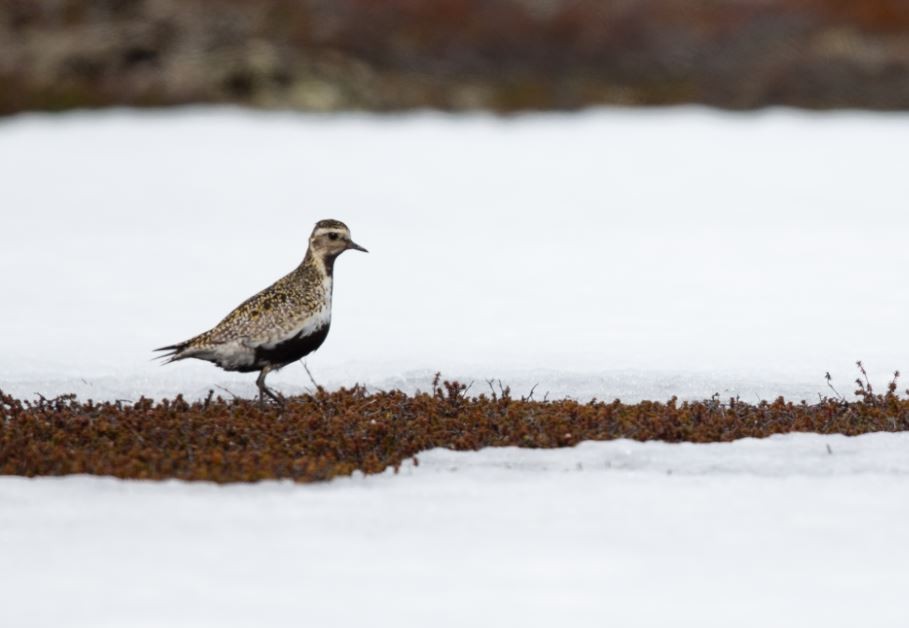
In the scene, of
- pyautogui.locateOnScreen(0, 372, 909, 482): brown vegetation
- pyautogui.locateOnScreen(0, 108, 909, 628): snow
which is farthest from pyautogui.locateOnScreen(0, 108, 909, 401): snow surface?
pyautogui.locateOnScreen(0, 372, 909, 482): brown vegetation

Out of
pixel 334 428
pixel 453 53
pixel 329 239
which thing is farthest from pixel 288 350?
pixel 453 53

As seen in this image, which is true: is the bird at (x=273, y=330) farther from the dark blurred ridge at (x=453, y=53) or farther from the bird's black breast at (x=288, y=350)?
the dark blurred ridge at (x=453, y=53)

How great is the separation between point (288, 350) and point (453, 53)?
23.0 meters

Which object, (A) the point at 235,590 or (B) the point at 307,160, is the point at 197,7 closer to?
(B) the point at 307,160

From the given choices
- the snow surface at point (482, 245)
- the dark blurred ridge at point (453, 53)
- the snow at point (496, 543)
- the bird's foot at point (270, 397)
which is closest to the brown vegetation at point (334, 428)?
the bird's foot at point (270, 397)

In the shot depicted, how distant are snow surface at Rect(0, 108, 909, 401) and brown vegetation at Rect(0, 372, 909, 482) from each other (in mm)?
1172

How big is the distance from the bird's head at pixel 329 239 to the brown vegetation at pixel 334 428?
88 cm

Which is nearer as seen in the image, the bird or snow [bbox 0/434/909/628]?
snow [bbox 0/434/909/628]

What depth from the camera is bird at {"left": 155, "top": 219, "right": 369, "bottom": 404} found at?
835 centimetres

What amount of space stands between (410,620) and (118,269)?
10524 mm

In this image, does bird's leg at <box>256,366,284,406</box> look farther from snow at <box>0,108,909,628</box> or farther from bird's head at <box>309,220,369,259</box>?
snow at <box>0,108,909,628</box>

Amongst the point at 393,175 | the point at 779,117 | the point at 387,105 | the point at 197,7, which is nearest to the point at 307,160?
the point at 393,175

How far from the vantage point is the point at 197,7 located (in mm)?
30906

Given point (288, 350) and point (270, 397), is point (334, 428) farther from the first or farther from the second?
point (270, 397)
